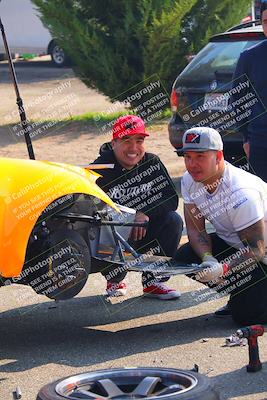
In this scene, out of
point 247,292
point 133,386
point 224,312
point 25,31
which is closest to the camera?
point 133,386

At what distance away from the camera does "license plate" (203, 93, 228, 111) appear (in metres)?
11.2

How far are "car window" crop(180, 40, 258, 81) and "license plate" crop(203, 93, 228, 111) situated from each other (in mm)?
296

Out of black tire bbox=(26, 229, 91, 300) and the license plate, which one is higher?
black tire bbox=(26, 229, 91, 300)

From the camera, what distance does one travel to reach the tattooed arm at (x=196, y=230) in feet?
22.7

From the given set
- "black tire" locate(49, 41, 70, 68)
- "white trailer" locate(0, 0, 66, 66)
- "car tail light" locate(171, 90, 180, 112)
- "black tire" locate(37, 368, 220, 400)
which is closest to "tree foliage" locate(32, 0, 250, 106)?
"car tail light" locate(171, 90, 180, 112)

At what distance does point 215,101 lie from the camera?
37.3ft

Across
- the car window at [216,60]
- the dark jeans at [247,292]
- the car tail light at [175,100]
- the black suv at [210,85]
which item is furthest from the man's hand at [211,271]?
the car tail light at [175,100]

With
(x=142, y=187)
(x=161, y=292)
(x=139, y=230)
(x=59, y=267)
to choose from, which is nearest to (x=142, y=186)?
(x=142, y=187)

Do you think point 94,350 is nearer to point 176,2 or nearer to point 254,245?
point 254,245

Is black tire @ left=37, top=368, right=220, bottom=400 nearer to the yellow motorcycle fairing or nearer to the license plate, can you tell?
the yellow motorcycle fairing

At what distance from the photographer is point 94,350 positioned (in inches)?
261

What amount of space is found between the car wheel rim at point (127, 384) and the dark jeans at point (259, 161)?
288 centimetres

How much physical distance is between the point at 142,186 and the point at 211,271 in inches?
51.4

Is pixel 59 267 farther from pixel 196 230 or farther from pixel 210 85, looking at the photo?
pixel 210 85
